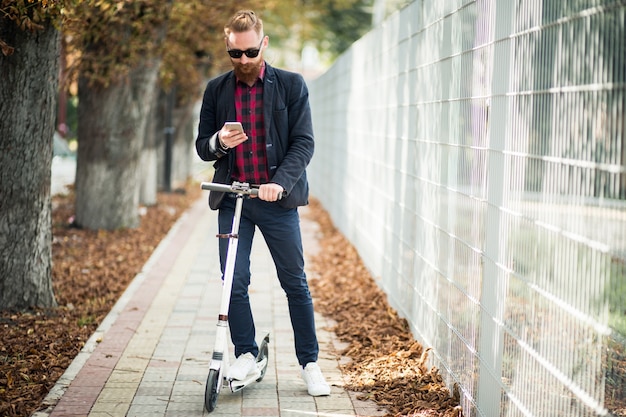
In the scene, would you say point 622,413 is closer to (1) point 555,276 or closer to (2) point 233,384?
(1) point 555,276

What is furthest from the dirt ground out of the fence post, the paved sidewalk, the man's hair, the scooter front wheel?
the man's hair

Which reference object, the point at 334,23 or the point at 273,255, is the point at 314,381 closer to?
the point at 273,255

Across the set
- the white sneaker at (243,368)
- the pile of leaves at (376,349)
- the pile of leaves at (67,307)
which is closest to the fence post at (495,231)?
the pile of leaves at (376,349)

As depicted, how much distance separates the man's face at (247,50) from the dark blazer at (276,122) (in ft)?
0.31

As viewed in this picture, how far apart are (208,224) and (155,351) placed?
8351mm

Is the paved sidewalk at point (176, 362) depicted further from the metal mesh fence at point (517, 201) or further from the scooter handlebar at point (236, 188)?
the scooter handlebar at point (236, 188)

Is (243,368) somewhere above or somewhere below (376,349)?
above

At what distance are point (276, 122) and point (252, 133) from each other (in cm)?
14

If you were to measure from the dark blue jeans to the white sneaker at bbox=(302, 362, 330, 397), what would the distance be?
0.17m

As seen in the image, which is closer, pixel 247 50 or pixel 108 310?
pixel 247 50

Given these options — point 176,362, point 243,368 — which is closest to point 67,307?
point 176,362

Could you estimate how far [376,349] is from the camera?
6660 mm

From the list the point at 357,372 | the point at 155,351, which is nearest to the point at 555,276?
the point at 357,372

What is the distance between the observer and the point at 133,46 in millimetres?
11711
